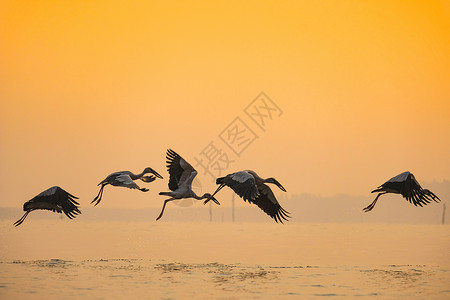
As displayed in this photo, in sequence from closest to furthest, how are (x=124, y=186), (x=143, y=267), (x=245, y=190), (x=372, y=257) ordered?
(x=245, y=190) < (x=124, y=186) < (x=143, y=267) < (x=372, y=257)

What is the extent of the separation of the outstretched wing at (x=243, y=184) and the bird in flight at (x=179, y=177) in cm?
225

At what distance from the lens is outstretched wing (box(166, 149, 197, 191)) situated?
34.5 metres

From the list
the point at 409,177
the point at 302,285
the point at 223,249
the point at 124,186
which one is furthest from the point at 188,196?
the point at 223,249

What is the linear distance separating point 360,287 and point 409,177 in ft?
17.1

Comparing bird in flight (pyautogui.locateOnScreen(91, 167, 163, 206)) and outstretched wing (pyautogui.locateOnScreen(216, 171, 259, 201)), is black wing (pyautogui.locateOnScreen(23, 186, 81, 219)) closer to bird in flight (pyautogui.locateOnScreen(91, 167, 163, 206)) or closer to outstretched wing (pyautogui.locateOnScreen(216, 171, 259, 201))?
bird in flight (pyautogui.locateOnScreen(91, 167, 163, 206))

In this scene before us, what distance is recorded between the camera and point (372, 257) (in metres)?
54.5

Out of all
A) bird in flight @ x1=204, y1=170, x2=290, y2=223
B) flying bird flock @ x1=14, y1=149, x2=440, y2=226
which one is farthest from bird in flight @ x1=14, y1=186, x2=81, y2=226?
bird in flight @ x1=204, y1=170, x2=290, y2=223

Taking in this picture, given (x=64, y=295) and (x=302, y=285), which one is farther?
(x=302, y=285)

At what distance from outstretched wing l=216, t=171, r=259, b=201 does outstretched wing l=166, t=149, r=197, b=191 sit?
219cm

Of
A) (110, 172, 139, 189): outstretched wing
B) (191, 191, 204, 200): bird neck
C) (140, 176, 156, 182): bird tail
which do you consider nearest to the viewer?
(110, 172, 139, 189): outstretched wing

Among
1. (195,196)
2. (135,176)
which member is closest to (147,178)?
(135,176)

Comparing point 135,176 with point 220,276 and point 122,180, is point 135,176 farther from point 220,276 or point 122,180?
point 220,276

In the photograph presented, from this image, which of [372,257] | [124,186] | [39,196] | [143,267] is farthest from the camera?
[372,257]

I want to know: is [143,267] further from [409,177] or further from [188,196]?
[409,177]
